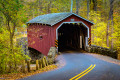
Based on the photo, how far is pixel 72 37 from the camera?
24000mm

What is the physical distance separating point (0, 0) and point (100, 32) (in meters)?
18.7

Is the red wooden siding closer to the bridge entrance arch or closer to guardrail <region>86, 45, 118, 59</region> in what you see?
the bridge entrance arch

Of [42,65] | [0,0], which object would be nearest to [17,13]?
[0,0]

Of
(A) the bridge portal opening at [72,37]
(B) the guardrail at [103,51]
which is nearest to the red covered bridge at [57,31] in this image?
(A) the bridge portal opening at [72,37]

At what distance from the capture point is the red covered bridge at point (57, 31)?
17281mm

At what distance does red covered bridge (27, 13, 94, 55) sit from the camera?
17281mm

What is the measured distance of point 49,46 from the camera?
58.3 ft

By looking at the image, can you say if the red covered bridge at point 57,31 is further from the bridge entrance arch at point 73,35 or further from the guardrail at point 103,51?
the guardrail at point 103,51

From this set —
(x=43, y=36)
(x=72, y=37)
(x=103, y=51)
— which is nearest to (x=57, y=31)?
(x=43, y=36)

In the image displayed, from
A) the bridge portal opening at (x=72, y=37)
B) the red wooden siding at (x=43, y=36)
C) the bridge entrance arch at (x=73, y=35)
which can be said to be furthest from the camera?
the bridge portal opening at (x=72, y=37)

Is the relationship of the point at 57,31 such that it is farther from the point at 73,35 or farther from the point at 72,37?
the point at 72,37

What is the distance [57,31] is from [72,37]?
6225 mm

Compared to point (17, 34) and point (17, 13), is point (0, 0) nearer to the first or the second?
point (17, 13)

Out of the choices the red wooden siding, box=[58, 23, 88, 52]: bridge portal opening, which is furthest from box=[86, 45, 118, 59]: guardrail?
the red wooden siding
